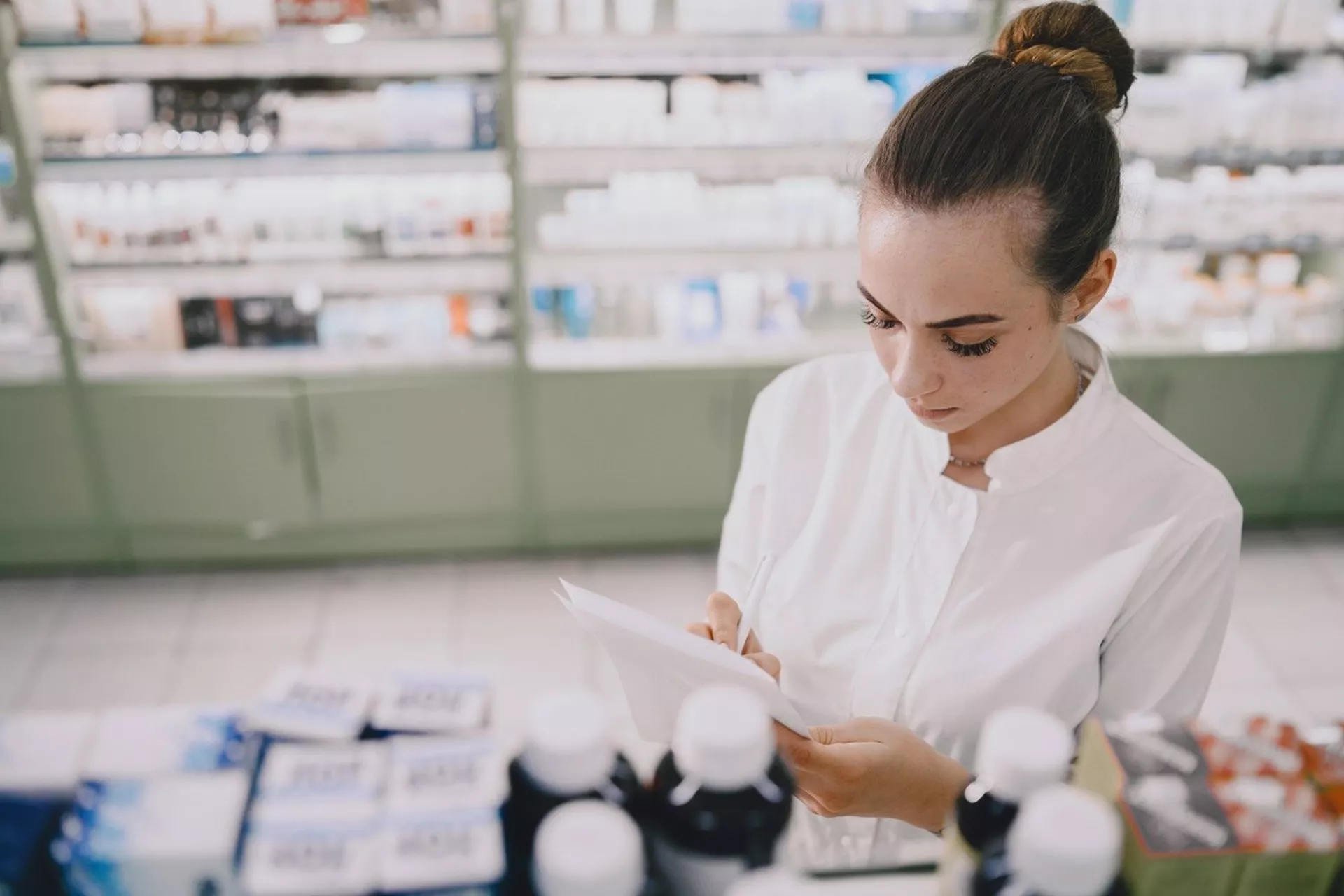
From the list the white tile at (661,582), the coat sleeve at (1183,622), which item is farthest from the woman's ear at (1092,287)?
the white tile at (661,582)

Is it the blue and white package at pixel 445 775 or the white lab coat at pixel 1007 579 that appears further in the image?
the white lab coat at pixel 1007 579

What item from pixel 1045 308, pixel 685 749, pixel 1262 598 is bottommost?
pixel 1262 598

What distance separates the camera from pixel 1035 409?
1324 mm

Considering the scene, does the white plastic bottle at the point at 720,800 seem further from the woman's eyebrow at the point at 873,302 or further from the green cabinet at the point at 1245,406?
the green cabinet at the point at 1245,406

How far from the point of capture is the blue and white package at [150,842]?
694mm

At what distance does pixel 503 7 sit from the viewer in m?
2.87

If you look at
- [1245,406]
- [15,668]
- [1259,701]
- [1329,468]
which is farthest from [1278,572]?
[15,668]

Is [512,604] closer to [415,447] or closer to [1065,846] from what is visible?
[415,447]

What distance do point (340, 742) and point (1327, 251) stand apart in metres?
3.86

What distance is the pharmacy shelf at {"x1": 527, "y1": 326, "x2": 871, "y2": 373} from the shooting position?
3373 millimetres

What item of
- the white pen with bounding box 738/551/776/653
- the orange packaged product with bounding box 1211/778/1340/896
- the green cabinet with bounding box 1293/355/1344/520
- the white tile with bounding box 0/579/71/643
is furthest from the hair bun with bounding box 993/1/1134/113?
the white tile with bounding box 0/579/71/643

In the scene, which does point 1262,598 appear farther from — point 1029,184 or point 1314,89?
point 1029,184

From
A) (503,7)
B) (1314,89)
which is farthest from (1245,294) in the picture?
(503,7)

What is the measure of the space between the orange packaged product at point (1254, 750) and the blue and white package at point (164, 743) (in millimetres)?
712
